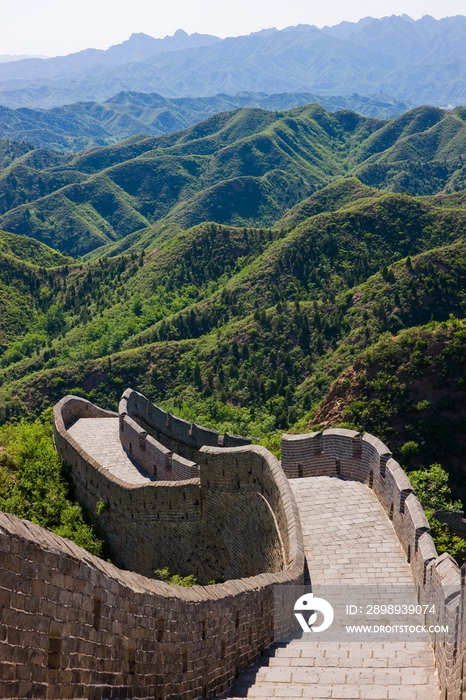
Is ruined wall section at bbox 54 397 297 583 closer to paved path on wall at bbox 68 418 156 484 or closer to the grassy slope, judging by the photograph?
paved path on wall at bbox 68 418 156 484

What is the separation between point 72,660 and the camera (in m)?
7.82

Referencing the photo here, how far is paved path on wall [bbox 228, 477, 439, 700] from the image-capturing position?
11609 mm

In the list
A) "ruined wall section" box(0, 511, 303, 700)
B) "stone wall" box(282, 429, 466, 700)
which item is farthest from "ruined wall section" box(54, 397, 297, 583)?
"ruined wall section" box(0, 511, 303, 700)

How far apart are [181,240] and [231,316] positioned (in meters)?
40.2

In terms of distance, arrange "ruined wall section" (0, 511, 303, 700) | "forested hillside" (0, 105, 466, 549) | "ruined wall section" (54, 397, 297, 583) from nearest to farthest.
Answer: "ruined wall section" (0, 511, 303, 700), "ruined wall section" (54, 397, 297, 583), "forested hillside" (0, 105, 466, 549)

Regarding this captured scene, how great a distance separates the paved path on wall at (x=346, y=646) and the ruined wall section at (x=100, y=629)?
102 centimetres

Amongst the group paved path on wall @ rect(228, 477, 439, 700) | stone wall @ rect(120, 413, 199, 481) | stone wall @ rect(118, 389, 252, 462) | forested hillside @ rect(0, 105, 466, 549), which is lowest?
paved path on wall @ rect(228, 477, 439, 700)

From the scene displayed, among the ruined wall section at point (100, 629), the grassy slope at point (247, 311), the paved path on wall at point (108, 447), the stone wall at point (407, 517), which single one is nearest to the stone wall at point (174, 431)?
the paved path on wall at point (108, 447)

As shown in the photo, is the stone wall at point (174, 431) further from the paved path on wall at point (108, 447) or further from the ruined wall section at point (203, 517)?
the ruined wall section at point (203, 517)

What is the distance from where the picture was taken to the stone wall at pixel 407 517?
10.4 metres

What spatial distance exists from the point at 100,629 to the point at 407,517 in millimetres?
10705

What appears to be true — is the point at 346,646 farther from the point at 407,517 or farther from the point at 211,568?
the point at 211,568

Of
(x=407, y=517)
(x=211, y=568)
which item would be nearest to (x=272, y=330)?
(x=211, y=568)

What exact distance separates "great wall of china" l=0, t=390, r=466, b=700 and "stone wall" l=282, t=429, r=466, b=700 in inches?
1.8
